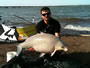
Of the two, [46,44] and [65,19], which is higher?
[46,44]

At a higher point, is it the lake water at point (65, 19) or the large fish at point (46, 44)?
the large fish at point (46, 44)

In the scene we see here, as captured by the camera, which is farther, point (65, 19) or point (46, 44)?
point (65, 19)

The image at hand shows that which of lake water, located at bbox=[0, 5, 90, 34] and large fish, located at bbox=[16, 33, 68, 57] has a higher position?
large fish, located at bbox=[16, 33, 68, 57]

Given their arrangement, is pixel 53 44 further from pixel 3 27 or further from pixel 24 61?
pixel 3 27

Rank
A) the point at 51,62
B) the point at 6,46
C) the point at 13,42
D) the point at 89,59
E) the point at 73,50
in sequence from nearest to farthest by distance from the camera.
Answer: the point at 51,62 < the point at 89,59 < the point at 73,50 < the point at 6,46 < the point at 13,42

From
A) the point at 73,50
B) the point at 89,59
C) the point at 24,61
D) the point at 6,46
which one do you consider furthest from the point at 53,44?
the point at 6,46

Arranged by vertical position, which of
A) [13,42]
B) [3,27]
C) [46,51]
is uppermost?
[46,51]

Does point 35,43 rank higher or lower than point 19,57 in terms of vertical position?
higher

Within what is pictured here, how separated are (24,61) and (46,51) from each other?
21.9 inches

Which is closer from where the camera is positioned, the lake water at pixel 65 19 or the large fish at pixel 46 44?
the large fish at pixel 46 44

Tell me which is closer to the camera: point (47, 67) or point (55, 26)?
point (47, 67)

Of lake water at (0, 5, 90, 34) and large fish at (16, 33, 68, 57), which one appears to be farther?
lake water at (0, 5, 90, 34)

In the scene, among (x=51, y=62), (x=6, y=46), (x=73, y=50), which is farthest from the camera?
(x=6, y=46)

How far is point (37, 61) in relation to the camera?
3496mm
